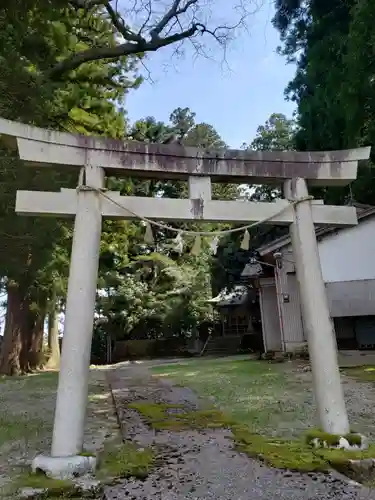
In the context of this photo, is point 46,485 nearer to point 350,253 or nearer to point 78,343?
point 78,343

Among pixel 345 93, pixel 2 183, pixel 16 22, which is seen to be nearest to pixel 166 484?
pixel 2 183

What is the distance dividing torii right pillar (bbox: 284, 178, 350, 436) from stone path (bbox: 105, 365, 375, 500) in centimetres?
90

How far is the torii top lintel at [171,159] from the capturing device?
447cm

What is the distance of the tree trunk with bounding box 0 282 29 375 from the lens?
1533 cm

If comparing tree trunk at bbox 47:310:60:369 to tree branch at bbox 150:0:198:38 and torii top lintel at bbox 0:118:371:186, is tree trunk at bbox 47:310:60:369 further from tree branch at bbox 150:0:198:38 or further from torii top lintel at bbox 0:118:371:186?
torii top lintel at bbox 0:118:371:186

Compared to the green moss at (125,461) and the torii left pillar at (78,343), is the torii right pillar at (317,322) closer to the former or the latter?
the green moss at (125,461)

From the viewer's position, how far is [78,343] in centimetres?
421

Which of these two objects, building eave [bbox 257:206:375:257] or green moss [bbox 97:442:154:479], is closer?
green moss [bbox 97:442:154:479]

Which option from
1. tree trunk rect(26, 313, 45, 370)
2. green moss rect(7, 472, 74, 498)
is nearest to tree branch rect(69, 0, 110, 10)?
green moss rect(7, 472, 74, 498)

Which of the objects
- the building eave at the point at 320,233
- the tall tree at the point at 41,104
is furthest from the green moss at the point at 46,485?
the building eave at the point at 320,233

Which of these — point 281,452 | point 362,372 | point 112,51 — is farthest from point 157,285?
point 281,452

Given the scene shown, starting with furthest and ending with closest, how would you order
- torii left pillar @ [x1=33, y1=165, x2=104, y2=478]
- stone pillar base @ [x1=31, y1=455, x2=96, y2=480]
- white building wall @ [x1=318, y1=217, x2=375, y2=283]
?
white building wall @ [x1=318, y1=217, x2=375, y2=283]
torii left pillar @ [x1=33, y1=165, x2=104, y2=478]
stone pillar base @ [x1=31, y1=455, x2=96, y2=480]

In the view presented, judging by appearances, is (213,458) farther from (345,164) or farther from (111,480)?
(345,164)

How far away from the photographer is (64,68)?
9828 millimetres
